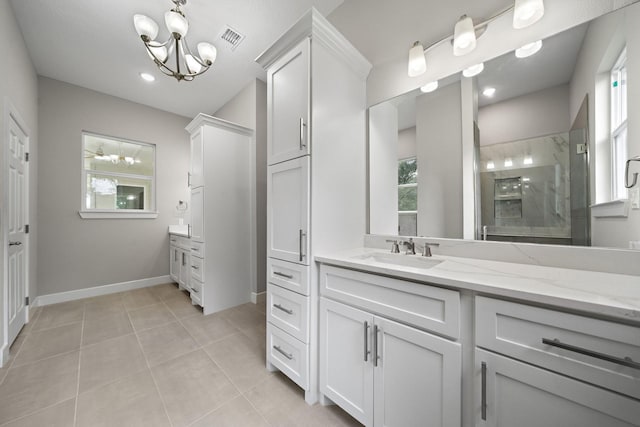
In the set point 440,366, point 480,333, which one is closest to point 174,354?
point 440,366

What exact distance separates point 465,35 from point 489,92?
1.17 feet

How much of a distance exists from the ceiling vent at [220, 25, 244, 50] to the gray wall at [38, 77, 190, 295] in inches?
89.6

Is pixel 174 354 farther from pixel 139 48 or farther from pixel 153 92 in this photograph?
pixel 153 92

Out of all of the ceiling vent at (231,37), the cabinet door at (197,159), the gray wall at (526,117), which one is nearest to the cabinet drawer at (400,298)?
the gray wall at (526,117)

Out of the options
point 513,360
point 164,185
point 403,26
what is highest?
point 403,26

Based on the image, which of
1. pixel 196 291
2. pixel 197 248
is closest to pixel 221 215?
pixel 197 248

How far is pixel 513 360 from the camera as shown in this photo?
76 centimetres

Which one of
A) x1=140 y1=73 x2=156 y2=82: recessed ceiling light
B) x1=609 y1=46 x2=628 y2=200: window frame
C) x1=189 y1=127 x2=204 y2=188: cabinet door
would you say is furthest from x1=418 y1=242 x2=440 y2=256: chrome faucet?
x1=140 y1=73 x2=156 y2=82: recessed ceiling light

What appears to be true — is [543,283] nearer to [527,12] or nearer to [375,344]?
[375,344]

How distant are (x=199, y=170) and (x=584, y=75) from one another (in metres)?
3.25

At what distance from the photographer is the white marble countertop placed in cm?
64

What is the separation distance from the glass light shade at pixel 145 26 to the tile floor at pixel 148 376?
259 cm

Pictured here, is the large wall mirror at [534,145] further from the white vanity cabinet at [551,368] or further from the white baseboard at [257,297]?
the white baseboard at [257,297]

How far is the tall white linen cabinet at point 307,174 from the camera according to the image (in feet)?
4.61
